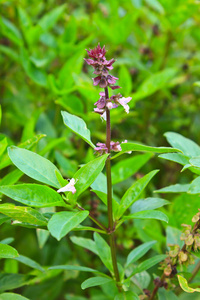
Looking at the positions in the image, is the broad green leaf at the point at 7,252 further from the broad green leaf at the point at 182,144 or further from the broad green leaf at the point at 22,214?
the broad green leaf at the point at 182,144

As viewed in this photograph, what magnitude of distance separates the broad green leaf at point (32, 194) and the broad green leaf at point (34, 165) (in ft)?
0.06

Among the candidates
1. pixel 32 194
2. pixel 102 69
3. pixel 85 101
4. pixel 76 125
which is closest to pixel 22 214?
pixel 32 194

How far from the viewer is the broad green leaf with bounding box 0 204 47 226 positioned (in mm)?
628

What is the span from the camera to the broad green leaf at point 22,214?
628 mm

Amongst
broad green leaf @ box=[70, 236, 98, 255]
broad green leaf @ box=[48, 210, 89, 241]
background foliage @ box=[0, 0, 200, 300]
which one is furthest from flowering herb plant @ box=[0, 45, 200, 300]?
background foliage @ box=[0, 0, 200, 300]

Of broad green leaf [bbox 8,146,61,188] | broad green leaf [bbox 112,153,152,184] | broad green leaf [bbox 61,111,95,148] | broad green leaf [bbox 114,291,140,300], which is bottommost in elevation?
broad green leaf [bbox 114,291,140,300]

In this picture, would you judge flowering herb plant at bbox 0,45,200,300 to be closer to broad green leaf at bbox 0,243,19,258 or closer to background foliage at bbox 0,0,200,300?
broad green leaf at bbox 0,243,19,258

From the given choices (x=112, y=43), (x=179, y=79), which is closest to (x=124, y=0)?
(x=112, y=43)

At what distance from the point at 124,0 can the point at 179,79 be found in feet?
1.61

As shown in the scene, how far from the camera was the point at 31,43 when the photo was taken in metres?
1.42

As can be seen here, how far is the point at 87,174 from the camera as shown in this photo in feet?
2.11

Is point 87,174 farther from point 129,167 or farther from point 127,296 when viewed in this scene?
point 129,167

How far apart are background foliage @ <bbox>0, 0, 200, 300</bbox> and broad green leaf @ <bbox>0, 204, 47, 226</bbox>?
294 millimetres

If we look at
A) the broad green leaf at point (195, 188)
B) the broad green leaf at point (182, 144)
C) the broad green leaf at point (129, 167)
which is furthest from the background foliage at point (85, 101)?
the broad green leaf at point (195, 188)
